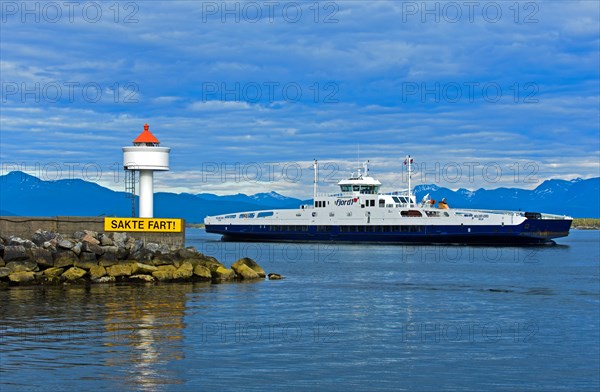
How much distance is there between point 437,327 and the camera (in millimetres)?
22750

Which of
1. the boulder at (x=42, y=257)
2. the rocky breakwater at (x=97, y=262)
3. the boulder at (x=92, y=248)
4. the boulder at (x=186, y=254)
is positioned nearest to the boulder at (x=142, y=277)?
the rocky breakwater at (x=97, y=262)

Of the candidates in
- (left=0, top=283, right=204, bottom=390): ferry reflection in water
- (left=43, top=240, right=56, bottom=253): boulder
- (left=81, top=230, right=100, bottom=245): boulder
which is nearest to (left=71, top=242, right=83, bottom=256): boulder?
(left=81, top=230, right=100, bottom=245): boulder

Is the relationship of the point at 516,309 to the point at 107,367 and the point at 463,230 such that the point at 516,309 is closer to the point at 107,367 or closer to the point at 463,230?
the point at 107,367

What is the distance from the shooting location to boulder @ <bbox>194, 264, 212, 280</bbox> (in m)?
33.8

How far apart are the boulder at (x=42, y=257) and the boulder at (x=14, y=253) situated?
12.3 inches

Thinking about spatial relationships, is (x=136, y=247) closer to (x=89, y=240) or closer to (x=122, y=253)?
(x=122, y=253)

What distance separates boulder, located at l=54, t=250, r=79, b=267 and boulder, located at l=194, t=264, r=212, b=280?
5.25 meters

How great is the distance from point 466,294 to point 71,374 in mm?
21004

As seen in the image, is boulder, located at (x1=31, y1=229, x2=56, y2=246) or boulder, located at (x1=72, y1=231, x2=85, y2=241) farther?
boulder, located at (x1=72, y1=231, x2=85, y2=241)

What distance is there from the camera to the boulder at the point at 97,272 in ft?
104

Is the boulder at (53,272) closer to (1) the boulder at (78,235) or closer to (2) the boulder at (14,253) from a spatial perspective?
(2) the boulder at (14,253)

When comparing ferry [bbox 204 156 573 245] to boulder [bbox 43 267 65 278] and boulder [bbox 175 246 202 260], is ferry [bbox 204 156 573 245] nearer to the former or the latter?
boulder [bbox 175 246 202 260]

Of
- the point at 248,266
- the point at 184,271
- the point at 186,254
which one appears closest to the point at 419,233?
the point at 248,266

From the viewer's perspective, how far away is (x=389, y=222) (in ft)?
265
